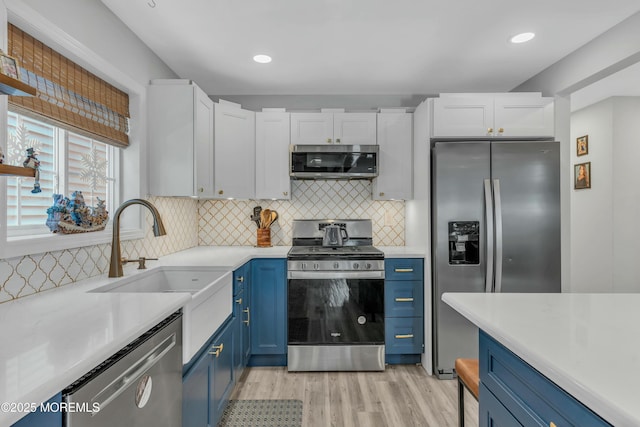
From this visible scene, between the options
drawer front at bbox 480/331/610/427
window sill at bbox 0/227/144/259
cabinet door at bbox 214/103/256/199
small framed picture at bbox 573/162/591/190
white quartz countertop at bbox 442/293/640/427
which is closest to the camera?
white quartz countertop at bbox 442/293/640/427

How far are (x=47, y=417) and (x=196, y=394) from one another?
933mm

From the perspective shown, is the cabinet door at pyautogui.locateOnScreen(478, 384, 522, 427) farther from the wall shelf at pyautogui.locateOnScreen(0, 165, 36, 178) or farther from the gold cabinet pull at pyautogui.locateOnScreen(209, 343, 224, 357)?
the wall shelf at pyautogui.locateOnScreen(0, 165, 36, 178)

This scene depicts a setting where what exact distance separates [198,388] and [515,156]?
2.66m

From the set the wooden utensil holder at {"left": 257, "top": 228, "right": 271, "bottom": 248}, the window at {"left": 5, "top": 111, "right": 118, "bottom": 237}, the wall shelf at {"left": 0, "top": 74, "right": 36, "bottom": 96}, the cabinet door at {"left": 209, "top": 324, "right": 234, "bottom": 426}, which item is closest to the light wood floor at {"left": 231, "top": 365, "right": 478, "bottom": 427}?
the cabinet door at {"left": 209, "top": 324, "right": 234, "bottom": 426}

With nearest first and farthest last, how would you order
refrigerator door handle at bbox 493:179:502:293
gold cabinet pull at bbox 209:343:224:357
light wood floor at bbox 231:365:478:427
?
gold cabinet pull at bbox 209:343:224:357 → light wood floor at bbox 231:365:478:427 → refrigerator door handle at bbox 493:179:502:293

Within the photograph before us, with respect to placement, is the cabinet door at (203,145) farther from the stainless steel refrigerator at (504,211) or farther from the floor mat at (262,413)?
the stainless steel refrigerator at (504,211)

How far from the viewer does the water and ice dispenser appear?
2596 millimetres

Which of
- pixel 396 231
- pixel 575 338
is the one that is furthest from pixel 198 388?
pixel 396 231

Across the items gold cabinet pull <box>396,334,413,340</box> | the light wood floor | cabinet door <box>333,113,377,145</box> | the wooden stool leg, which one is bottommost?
the light wood floor

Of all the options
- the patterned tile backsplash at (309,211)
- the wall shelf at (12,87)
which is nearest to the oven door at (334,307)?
the patterned tile backsplash at (309,211)

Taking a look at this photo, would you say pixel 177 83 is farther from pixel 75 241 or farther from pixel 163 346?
pixel 163 346

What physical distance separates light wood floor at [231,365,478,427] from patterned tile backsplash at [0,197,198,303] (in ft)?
4.12

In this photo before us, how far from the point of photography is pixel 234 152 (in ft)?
9.92

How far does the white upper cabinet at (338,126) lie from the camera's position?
3.11m
